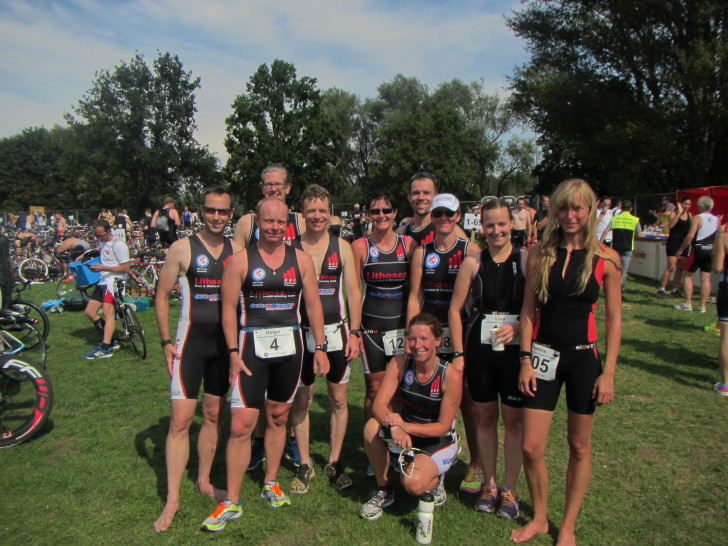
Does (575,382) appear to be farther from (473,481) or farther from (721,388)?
(721,388)

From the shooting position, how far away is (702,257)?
8.53 meters

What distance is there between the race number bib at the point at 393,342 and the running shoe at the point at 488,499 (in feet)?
3.50

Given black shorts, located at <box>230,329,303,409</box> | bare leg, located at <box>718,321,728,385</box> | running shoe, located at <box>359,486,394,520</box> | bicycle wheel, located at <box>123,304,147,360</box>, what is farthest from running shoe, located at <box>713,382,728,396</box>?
bicycle wheel, located at <box>123,304,147,360</box>

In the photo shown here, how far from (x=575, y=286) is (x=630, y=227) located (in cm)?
906

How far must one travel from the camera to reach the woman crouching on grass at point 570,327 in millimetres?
2631

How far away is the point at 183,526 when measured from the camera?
10.1ft

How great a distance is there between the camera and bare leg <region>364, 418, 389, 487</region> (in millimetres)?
3146

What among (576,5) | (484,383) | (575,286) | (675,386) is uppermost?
(576,5)

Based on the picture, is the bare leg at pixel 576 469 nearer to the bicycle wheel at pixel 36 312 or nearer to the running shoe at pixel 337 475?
the running shoe at pixel 337 475

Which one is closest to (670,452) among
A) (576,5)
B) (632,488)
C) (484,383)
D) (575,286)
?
(632,488)

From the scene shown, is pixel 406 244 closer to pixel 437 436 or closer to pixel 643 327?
pixel 437 436

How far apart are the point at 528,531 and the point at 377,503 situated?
953 mm

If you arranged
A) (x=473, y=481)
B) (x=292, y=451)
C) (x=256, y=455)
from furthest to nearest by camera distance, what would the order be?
(x=292, y=451)
(x=256, y=455)
(x=473, y=481)

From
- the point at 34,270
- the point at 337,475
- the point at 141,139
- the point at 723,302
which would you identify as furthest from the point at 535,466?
the point at 141,139
